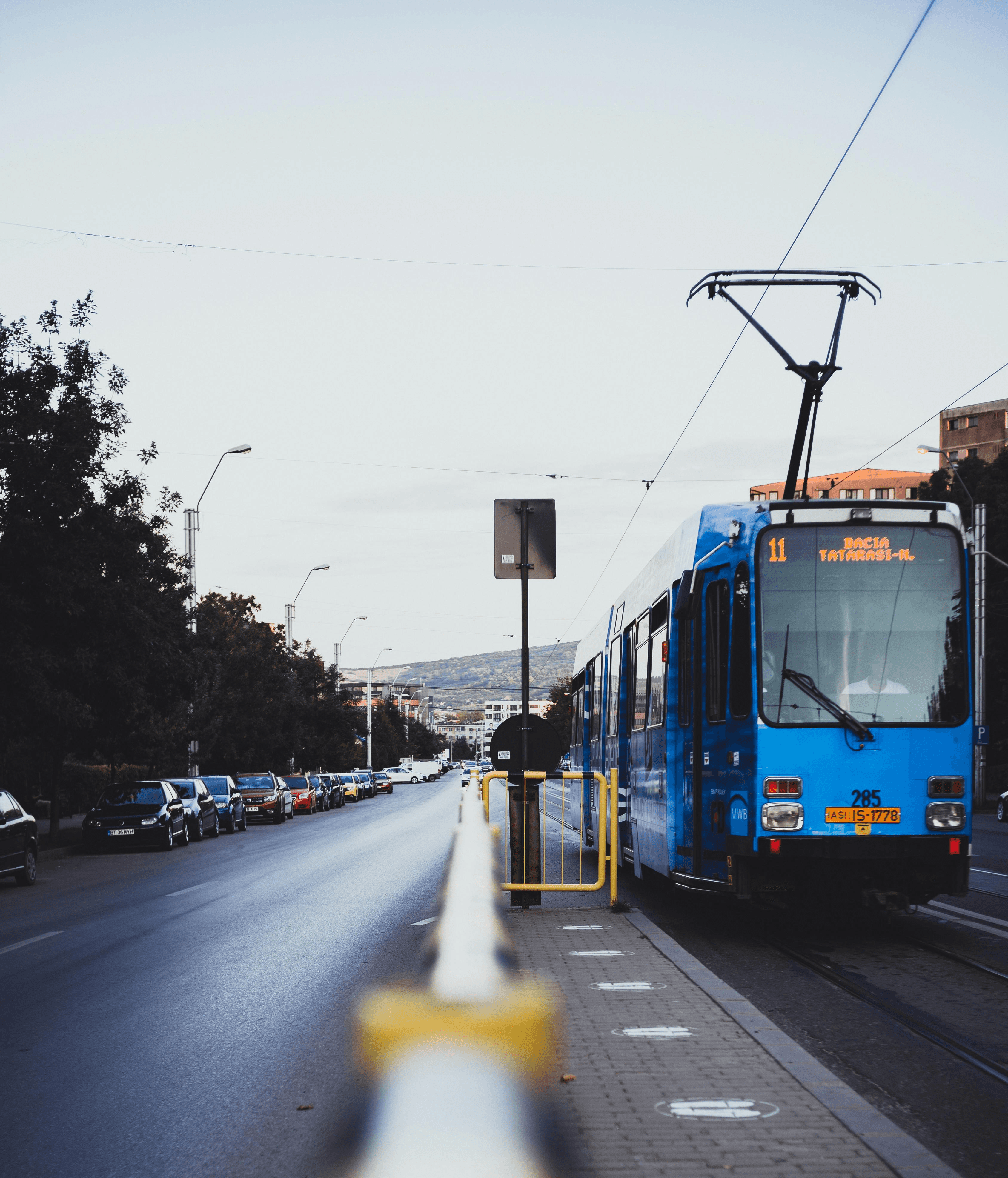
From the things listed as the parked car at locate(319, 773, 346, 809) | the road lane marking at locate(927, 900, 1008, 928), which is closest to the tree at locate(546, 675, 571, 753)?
the parked car at locate(319, 773, 346, 809)

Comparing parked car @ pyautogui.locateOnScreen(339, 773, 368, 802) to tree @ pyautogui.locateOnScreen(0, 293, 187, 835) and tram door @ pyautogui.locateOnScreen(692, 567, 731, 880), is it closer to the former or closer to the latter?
tree @ pyautogui.locateOnScreen(0, 293, 187, 835)

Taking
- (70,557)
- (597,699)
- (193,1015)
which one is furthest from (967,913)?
(70,557)

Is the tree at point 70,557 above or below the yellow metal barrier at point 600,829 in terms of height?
above

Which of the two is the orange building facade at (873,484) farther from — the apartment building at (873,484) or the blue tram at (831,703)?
the blue tram at (831,703)

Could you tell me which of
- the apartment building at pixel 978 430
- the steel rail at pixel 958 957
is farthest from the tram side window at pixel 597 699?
the apartment building at pixel 978 430

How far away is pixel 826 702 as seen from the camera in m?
9.77

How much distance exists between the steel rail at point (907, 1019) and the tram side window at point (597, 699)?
815cm

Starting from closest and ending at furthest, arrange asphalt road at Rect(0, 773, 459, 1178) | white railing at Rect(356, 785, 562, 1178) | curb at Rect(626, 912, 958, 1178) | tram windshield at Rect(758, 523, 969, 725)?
white railing at Rect(356, 785, 562, 1178)
curb at Rect(626, 912, 958, 1178)
asphalt road at Rect(0, 773, 459, 1178)
tram windshield at Rect(758, 523, 969, 725)

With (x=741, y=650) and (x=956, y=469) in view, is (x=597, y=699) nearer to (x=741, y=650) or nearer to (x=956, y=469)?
(x=741, y=650)

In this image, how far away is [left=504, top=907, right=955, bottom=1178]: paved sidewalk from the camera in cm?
459

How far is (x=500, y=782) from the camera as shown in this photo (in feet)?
45.9

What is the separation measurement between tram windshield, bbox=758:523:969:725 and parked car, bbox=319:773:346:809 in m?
43.5

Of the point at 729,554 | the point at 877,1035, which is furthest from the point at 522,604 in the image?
the point at 877,1035

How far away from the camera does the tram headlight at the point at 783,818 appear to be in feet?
31.1
